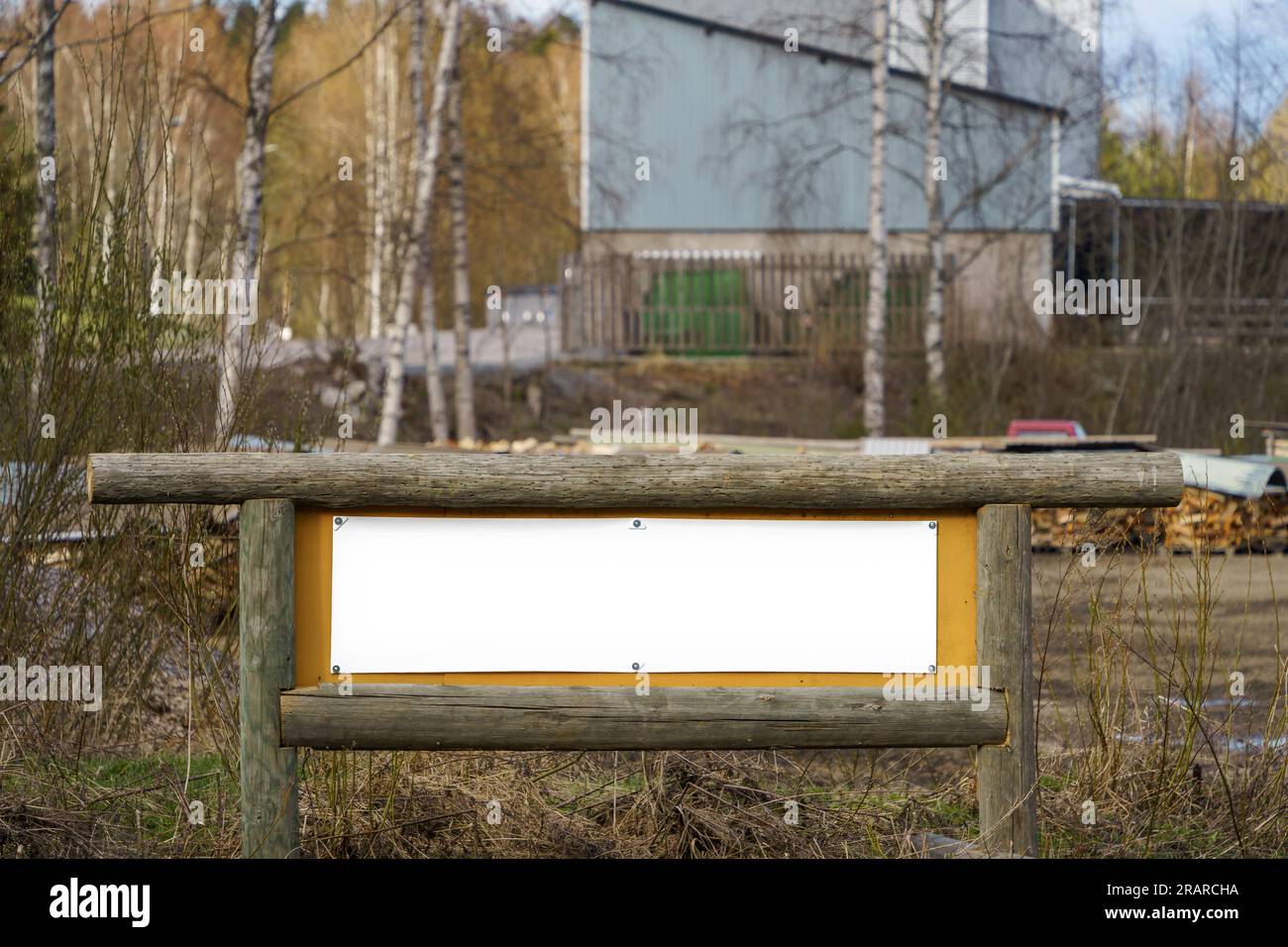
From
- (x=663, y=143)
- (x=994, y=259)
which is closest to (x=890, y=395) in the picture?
(x=994, y=259)

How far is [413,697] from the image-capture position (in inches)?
157

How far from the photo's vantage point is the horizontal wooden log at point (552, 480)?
3.96 m

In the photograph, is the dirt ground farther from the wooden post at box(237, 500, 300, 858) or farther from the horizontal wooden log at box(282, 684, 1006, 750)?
the wooden post at box(237, 500, 300, 858)

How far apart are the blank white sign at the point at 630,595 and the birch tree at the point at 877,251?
51.7ft

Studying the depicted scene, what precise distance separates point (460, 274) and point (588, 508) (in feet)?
56.4

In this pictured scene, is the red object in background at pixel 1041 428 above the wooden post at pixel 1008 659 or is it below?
above

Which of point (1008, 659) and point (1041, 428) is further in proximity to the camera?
point (1041, 428)

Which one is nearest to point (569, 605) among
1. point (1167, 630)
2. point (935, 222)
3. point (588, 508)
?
point (588, 508)

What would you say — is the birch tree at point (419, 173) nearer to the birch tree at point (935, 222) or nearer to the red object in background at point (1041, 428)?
the birch tree at point (935, 222)

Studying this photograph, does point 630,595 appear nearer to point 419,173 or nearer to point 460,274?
point 419,173

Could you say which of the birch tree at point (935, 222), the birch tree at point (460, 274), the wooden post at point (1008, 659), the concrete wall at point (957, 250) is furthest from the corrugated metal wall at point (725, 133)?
the wooden post at point (1008, 659)

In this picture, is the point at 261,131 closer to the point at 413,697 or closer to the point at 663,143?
the point at 413,697

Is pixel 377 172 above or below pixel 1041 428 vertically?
above

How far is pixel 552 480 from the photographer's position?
13.0 feet
